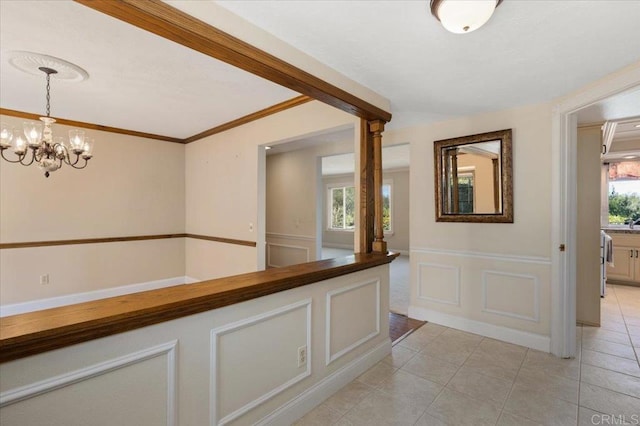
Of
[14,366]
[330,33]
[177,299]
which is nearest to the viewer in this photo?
[14,366]

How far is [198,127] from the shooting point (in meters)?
4.43

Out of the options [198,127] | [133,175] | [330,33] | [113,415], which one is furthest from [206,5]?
[133,175]

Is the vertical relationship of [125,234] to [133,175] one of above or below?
below

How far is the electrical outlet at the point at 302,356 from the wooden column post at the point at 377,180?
3.64 ft

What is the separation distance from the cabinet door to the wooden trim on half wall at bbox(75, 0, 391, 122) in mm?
5310

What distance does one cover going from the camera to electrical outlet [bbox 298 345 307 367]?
1863 mm

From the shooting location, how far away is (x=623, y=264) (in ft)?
15.3

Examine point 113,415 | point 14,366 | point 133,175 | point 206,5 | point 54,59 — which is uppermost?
point 54,59

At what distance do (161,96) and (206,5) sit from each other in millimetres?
2079

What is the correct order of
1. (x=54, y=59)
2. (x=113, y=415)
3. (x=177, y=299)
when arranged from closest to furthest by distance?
(x=113, y=415) → (x=177, y=299) → (x=54, y=59)

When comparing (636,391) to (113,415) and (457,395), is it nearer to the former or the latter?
(457,395)

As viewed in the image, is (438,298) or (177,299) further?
(438,298)

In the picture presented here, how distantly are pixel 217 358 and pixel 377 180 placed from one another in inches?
74.8

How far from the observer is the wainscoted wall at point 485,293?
2.76 meters
